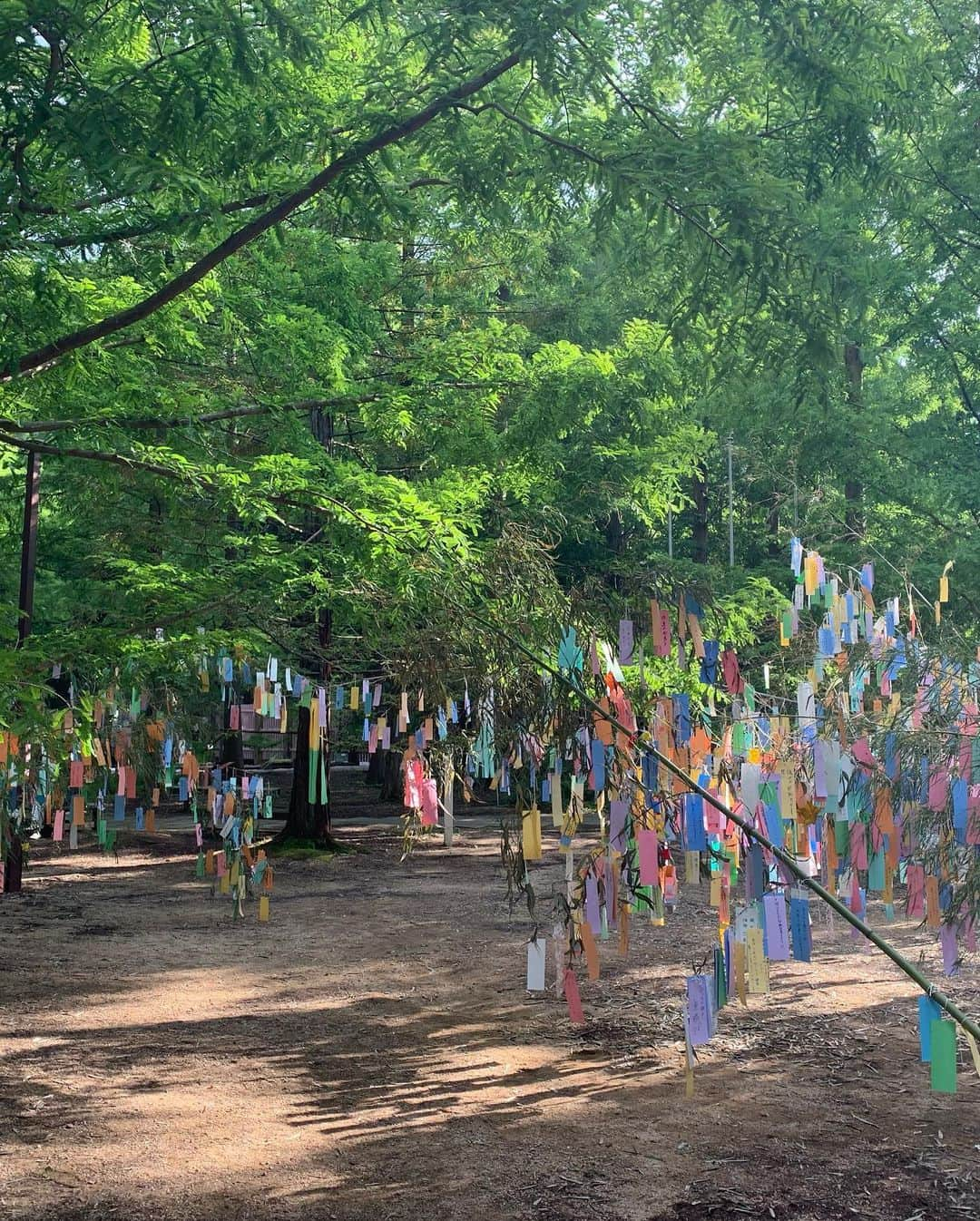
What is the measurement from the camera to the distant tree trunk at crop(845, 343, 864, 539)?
14.6m

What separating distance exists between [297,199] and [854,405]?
12.3 metres

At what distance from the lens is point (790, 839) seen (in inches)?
271

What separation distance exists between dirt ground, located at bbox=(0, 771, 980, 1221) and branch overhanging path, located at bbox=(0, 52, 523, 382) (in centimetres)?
304

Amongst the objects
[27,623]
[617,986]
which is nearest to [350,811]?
[27,623]

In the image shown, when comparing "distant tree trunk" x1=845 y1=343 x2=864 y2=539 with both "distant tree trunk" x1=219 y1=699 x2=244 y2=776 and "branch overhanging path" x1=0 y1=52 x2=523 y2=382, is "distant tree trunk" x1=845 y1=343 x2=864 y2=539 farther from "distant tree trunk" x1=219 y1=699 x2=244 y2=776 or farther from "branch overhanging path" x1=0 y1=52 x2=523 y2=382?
"branch overhanging path" x1=0 y1=52 x2=523 y2=382

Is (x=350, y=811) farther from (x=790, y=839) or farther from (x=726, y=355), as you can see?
(x=726, y=355)

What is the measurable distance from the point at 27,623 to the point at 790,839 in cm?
725

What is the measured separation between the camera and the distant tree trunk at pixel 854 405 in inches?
575

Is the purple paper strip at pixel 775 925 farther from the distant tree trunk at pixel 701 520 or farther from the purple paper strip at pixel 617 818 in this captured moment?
the distant tree trunk at pixel 701 520

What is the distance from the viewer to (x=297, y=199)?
174 inches

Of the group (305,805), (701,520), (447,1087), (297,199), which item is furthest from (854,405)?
(297,199)

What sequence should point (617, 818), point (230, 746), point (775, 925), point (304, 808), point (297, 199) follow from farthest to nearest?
point (230, 746), point (304, 808), point (617, 818), point (297, 199), point (775, 925)

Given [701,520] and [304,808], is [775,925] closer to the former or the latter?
[304,808]

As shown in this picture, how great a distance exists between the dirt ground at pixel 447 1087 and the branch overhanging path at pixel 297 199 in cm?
304
